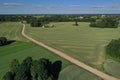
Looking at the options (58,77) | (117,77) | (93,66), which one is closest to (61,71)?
(58,77)

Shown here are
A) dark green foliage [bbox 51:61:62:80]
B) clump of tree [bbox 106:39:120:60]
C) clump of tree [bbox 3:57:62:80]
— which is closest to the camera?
clump of tree [bbox 3:57:62:80]

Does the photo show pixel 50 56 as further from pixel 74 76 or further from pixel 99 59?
pixel 74 76

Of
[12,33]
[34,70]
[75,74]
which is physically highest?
[34,70]

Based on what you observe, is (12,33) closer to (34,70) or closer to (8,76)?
(34,70)

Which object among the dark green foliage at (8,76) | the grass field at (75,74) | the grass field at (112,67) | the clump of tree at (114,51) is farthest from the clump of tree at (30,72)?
the clump of tree at (114,51)

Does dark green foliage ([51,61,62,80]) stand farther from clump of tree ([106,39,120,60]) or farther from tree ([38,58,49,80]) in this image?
clump of tree ([106,39,120,60])

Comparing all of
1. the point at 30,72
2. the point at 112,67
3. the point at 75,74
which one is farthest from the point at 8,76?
the point at 112,67

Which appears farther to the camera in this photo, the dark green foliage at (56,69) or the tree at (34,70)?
the dark green foliage at (56,69)

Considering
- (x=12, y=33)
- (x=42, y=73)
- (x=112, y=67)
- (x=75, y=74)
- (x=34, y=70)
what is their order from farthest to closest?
(x=12, y=33), (x=112, y=67), (x=75, y=74), (x=34, y=70), (x=42, y=73)

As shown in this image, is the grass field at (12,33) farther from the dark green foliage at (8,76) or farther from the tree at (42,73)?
the tree at (42,73)

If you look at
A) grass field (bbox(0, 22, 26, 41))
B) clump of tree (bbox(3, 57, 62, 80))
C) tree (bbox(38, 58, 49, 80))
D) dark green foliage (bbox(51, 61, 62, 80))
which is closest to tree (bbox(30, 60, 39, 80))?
clump of tree (bbox(3, 57, 62, 80))

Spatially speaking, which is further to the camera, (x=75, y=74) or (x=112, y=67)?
(x=112, y=67)
